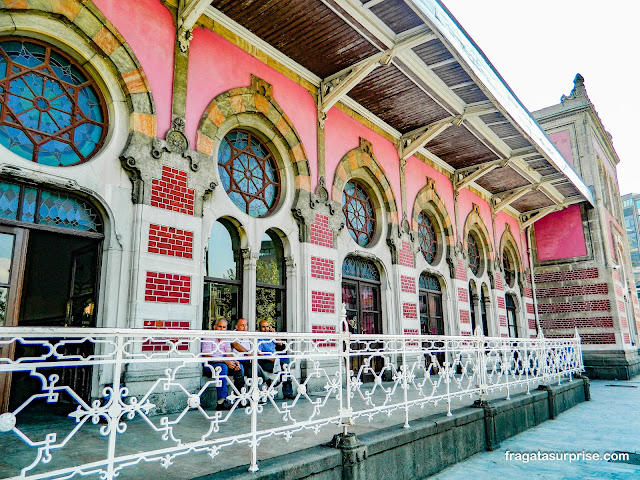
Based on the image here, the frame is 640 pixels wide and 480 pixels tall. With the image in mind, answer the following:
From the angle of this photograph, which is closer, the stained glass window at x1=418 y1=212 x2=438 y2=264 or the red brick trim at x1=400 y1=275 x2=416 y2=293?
the red brick trim at x1=400 y1=275 x2=416 y2=293

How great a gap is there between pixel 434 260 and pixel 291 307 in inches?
201

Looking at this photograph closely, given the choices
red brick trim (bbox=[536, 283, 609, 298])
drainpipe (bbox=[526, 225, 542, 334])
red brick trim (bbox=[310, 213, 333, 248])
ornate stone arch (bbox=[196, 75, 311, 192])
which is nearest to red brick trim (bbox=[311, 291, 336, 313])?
red brick trim (bbox=[310, 213, 333, 248])

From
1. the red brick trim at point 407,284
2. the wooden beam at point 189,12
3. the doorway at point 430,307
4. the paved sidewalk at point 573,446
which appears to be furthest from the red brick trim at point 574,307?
the wooden beam at point 189,12

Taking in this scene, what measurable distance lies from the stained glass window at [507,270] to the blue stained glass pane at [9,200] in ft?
44.1

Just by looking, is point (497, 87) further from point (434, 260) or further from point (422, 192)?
point (434, 260)

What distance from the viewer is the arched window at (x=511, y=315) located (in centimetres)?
1429

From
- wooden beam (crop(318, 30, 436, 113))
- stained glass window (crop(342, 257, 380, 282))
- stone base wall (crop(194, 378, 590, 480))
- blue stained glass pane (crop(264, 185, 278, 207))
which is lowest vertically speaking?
stone base wall (crop(194, 378, 590, 480))

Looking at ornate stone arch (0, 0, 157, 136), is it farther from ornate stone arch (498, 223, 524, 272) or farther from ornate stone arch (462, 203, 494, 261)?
ornate stone arch (498, 223, 524, 272)

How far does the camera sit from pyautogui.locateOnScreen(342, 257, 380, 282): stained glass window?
27.8ft

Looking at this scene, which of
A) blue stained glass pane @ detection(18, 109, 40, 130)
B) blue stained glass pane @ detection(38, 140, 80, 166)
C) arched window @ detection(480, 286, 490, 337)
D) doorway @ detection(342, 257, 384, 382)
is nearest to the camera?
blue stained glass pane @ detection(18, 109, 40, 130)

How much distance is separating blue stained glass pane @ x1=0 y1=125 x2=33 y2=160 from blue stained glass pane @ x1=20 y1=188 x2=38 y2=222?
352 millimetres

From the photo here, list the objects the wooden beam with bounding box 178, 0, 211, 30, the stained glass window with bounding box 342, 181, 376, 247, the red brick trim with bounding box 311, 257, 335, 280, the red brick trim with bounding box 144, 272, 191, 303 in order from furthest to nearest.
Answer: the stained glass window with bounding box 342, 181, 376, 247 → the red brick trim with bounding box 311, 257, 335, 280 → the wooden beam with bounding box 178, 0, 211, 30 → the red brick trim with bounding box 144, 272, 191, 303

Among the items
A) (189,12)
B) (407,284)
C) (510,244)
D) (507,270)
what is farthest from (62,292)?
(510,244)

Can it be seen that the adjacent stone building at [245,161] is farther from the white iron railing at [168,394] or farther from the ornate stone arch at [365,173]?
the white iron railing at [168,394]
